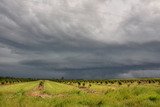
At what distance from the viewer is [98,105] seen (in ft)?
88.0

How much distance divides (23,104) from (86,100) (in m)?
7.77

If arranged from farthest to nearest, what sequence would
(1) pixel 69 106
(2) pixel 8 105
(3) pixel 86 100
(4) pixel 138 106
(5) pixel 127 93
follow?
(5) pixel 127 93, (3) pixel 86 100, (4) pixel 138 106, (1) pixel 69 106, (2) pixel 8 105

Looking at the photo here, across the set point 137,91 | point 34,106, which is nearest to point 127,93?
point 137,91

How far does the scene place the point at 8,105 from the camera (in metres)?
21.5

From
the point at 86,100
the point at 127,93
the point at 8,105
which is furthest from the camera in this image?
the point at 127,93

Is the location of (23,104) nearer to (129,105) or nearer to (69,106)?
(69,106)

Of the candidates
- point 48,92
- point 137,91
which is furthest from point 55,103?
Answer: point 48,92

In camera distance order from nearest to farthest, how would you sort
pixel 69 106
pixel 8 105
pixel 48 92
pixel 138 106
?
pixel 8 105 → pixel 69 106 → pixel 138 106 → pixel 48 92

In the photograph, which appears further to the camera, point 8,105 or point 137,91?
point 137,91

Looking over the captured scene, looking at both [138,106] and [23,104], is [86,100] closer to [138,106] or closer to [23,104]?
[138,106]

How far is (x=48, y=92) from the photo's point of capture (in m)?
55.4

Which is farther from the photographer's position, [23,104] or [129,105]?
[129,105]

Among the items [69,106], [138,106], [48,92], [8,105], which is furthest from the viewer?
[48,92]

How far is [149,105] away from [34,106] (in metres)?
8.68
